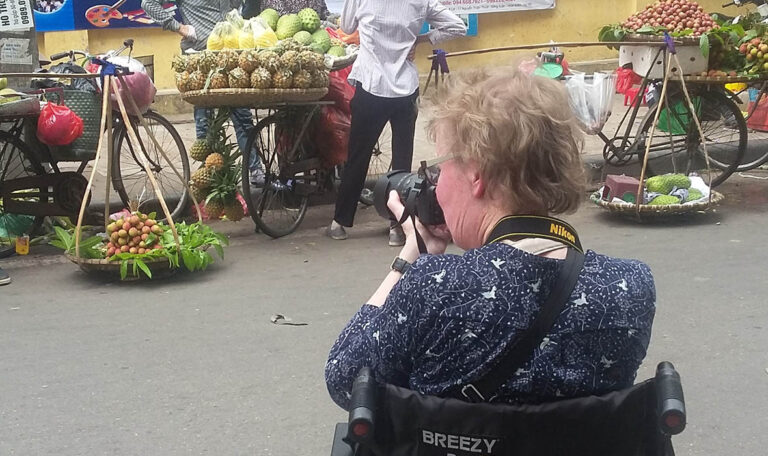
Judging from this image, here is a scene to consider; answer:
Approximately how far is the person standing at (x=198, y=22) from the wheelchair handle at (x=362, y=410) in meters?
5.27

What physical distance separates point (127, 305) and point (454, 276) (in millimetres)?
3645

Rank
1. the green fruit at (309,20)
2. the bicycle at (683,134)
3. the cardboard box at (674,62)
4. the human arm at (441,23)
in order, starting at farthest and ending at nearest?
the bicycle at (683,134), the cardboard box at (674,62), the green fruit at (309,20), the human arm at (441,23)

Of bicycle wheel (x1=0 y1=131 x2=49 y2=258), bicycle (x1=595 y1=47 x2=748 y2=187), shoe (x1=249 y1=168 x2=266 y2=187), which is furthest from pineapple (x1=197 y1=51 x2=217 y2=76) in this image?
bicycle (x1=595 y1=47 x2=748 y2=187)

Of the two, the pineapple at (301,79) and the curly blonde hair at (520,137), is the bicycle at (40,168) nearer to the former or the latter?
the pineapple at (301,79)

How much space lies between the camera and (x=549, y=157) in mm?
1668

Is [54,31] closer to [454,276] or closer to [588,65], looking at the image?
[588,65]

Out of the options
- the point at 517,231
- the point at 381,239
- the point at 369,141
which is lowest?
the point at 381,239

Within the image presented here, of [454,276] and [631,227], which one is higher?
[454,276]

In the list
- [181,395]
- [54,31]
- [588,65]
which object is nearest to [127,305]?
[181,395]

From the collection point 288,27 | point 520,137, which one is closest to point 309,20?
A: point 288,27

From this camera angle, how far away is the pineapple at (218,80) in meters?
5.68

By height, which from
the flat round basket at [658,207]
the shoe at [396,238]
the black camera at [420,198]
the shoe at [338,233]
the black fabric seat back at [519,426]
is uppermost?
the black camera at [420,198]

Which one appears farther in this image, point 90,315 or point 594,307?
point 90,315

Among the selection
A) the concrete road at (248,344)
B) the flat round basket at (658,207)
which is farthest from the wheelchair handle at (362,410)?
the flat round basket at (658,207)
